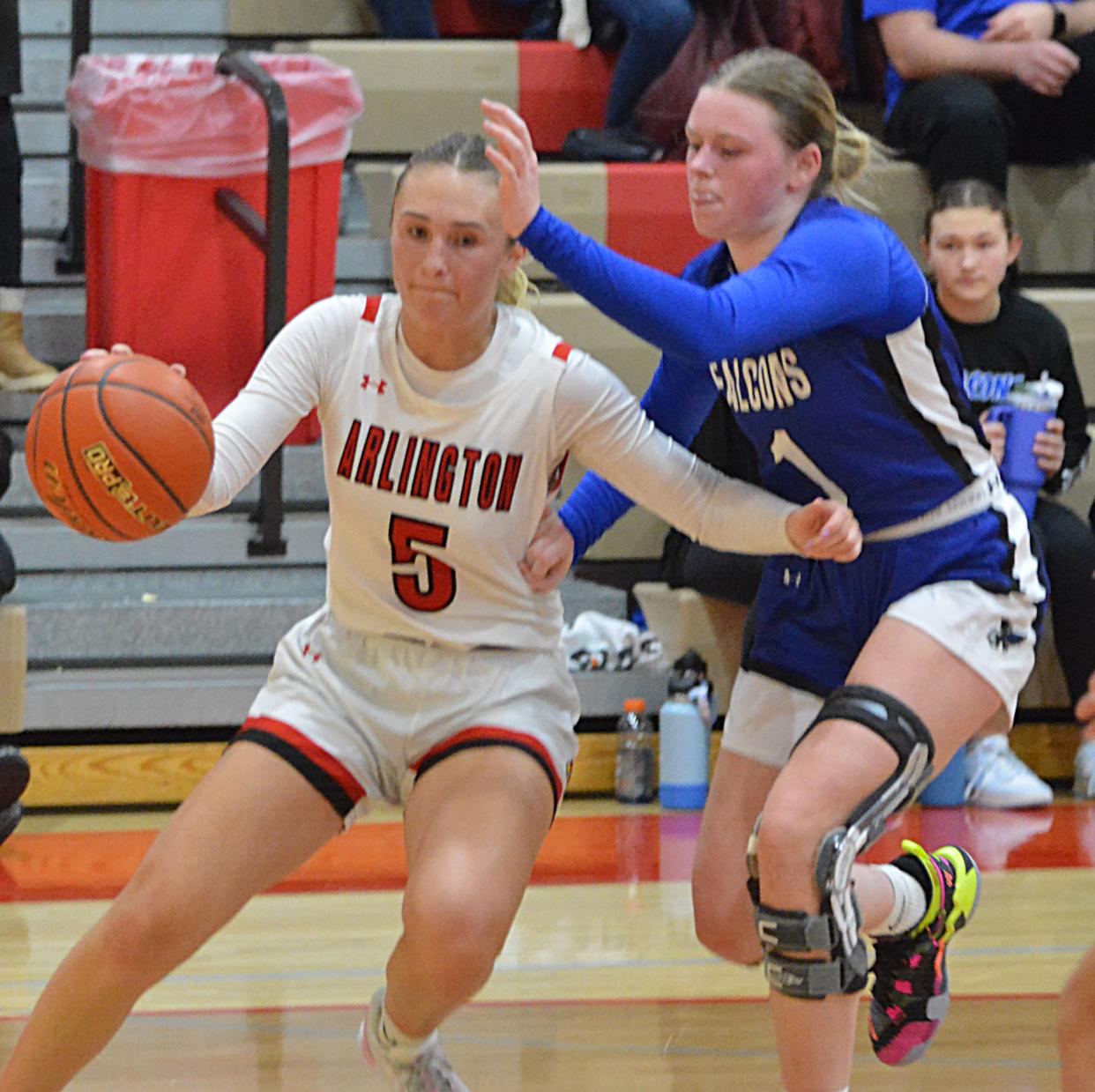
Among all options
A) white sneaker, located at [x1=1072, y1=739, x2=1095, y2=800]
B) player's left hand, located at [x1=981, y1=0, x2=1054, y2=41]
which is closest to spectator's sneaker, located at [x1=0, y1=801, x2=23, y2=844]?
white sneaker, located at [x1=1072, y1=739, x2=1095, y2=800]

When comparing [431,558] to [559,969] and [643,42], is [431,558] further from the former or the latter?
[643,42]

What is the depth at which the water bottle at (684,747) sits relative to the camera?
536 centimetres

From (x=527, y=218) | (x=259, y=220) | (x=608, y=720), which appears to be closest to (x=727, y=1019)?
(x=527, y=218)

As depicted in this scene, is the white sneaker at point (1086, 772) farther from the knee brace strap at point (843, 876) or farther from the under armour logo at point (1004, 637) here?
the knee brace strap at point (843, 876)

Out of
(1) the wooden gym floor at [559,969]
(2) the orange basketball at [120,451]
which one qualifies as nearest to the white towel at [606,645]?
(1) the wooden gym floor at [559,969]

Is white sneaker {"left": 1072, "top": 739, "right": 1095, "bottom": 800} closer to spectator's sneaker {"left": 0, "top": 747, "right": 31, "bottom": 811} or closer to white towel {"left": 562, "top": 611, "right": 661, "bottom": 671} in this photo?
white towel {"left": 562, "top": 611, "right": 661, "bottom": 671}

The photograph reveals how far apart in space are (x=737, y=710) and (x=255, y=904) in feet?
6.07

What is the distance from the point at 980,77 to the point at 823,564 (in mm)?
3723

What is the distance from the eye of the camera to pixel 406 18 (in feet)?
22.2

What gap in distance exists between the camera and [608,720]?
567cm

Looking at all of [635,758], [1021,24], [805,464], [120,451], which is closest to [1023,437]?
[635,758]

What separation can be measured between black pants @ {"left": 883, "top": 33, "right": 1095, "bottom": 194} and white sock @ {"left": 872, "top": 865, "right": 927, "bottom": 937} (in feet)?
11.4

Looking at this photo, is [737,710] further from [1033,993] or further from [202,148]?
[202,148]

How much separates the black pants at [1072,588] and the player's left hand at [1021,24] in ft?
5.80
